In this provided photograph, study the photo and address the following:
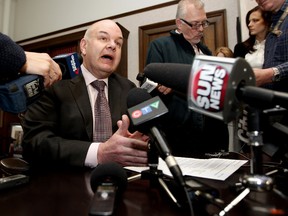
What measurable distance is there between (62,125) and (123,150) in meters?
0.38

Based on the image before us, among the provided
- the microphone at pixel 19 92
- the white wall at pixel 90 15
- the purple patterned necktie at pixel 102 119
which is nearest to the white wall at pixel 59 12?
the white wall at pixel 90 15

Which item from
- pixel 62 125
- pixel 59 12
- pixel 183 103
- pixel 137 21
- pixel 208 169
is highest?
pixel 59 12

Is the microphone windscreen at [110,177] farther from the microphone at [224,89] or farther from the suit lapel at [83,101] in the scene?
the suit lapel at [83,101]

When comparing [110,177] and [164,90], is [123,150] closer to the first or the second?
[110,177]

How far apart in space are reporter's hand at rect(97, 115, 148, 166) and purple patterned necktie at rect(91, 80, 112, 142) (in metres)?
0.26

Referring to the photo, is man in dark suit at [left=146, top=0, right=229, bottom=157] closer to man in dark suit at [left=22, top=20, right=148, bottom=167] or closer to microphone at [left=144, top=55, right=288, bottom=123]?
man in dark suit at [left=22, top=20, right=148, bottom=167]

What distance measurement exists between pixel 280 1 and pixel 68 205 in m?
1.33

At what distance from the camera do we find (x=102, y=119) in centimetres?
109

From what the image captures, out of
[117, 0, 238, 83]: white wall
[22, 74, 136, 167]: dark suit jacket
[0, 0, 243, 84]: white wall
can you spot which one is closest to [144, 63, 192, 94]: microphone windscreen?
[22, 74, 136, 167]: dark suit jacket

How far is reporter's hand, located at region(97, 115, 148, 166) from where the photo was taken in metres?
0.76

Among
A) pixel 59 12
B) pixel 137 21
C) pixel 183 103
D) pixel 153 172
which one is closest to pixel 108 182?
pixel 153 172

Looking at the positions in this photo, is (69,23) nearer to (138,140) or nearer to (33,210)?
(138,140)

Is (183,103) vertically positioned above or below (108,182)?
above

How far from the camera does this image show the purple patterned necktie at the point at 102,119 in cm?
105
